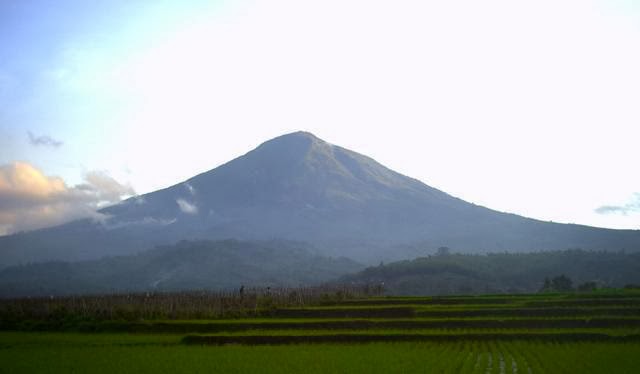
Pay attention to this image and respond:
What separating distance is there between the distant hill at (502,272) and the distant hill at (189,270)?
34.6 metres

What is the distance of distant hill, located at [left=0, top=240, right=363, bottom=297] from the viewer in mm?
124188

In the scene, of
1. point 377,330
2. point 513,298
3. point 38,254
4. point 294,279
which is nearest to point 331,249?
point 294,279

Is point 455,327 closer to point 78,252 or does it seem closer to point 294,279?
point 294,279

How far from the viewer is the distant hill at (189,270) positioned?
124 metres

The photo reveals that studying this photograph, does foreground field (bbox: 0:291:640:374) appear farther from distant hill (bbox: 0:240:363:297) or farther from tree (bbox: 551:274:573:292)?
distant hill (bbox: 0:240:363:297)

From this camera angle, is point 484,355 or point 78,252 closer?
point 484,355

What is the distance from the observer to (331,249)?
6604 inches

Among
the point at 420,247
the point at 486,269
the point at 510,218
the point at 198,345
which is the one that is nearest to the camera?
the point at 198,345

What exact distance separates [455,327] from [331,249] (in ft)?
445

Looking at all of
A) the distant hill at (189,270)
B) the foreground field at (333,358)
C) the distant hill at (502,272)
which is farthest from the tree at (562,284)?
the distant hill at (189,270)

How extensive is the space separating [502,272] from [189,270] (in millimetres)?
67640

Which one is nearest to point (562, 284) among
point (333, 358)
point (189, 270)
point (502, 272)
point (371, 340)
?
point (502, 272)

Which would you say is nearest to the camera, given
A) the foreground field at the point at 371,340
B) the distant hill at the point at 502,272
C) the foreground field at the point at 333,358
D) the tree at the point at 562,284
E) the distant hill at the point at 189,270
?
the foreground field at the point at 333,358

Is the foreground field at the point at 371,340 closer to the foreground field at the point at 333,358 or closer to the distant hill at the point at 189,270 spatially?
the foreground field at the point at 333,358
